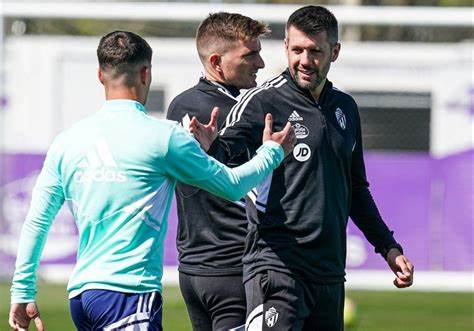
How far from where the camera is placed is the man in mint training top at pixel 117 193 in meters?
4.97

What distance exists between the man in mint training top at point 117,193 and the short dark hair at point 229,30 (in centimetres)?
164

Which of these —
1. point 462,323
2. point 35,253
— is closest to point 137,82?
point 35,253

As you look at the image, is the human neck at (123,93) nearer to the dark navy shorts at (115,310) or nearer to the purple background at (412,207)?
the dark navy shorts at (115,310)

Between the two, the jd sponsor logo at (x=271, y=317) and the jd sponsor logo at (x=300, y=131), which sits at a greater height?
the jd sponsor logo at (x=300, y=131)

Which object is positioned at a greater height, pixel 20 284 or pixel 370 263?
pixel 20 284

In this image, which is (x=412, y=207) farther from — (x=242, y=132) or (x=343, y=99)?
(x=242, y=132)

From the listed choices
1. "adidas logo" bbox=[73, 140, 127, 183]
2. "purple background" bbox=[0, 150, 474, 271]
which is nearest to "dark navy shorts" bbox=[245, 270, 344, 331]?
"adidas logo" bbox=[73, 140, 127, 183]

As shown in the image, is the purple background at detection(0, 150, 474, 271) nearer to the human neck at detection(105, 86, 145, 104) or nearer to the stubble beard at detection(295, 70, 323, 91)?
the stubble beard at detection(295, 70, 323, 91)

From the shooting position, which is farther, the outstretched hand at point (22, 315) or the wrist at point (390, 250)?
the wrist at point (390, 250)

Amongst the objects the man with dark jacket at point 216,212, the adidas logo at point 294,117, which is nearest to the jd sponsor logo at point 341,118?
the adidas logo at point 294,117

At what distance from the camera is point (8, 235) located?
677 inches

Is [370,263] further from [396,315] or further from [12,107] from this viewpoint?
[12,107]

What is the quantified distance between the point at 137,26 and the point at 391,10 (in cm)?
609

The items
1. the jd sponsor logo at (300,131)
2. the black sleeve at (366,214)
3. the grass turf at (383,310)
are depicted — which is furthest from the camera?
the grass turf at (383,310)
